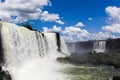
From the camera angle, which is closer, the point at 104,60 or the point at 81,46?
the point at 104,60

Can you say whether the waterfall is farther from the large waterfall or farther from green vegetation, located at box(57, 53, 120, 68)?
green vegetation, located at box(57, 53, 120, 68)

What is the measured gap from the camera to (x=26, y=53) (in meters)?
37.8

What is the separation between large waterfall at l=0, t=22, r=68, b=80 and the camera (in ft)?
97.4

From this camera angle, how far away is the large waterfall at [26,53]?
97.4ft

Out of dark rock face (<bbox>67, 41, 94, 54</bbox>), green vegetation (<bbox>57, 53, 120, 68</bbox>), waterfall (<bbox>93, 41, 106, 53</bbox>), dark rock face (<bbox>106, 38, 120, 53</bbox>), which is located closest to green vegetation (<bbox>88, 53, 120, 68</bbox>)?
green vegetation (<bbox>57, 53, 120, 68</bbox>)

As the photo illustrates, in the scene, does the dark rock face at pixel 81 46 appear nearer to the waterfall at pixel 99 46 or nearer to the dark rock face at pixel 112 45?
the waterfall at pixel 99 46

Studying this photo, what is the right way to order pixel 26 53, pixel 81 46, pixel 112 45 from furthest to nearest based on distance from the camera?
pixel 81 46
pixel 112 45
pixel 26 53

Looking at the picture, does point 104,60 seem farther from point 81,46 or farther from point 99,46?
point 81,46

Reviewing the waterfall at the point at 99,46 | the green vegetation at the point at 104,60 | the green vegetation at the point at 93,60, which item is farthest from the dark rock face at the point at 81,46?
the green vegetation at the point at 104,60

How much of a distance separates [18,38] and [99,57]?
46.3ft

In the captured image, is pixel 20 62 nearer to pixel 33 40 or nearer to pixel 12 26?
pixel 12 26

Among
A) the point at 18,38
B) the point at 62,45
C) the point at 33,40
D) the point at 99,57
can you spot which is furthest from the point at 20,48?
the point at 62,45

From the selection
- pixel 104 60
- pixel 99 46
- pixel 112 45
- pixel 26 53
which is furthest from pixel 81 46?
pixel 26 53

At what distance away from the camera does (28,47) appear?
39000 mm
